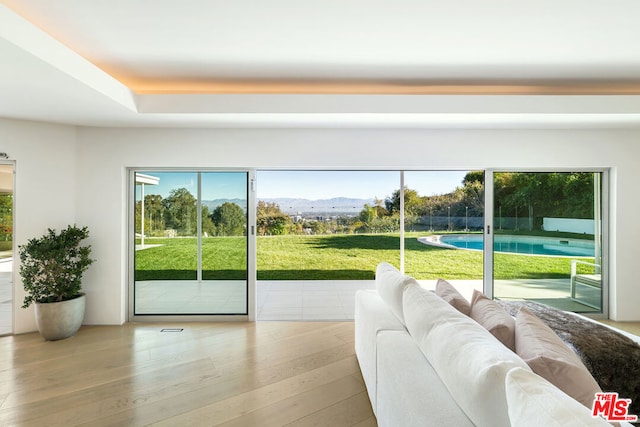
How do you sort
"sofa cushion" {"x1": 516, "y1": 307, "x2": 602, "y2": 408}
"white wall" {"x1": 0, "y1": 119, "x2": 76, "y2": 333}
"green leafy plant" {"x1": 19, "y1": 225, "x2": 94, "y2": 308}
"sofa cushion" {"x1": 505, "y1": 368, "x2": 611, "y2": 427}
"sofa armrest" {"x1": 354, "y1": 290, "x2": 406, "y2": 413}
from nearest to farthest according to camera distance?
"sofa cushion" {"x1": 505, "y1": 368, "x2": 611, "y2": 427} < "sofa cushion" {"x1": 516, "y1": 307, "x2": 602, "y2": 408} < "sofa armrest" {"x1": 354, "y1": 290, "x2": 406, "y2": 413} < "green leafy plant" {"x1": 19, "y1": 225, "x2": 94, "y2": 308} < "white wall" {"x1": 0, "y1": 119, "x2": 76, "y2": 333}

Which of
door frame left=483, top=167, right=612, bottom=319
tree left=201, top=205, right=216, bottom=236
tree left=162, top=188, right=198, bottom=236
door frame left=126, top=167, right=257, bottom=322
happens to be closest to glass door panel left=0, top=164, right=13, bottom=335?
door frame left=126, top=167, right=257, bottom=322

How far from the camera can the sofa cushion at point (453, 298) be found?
1867 mm

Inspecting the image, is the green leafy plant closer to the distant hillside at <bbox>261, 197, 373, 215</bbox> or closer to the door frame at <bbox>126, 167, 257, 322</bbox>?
the door frame at <bbox>126, 167, 257, 322</bbox>

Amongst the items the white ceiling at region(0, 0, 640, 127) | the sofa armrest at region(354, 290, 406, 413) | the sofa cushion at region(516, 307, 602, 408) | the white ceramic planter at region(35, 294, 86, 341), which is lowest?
the white ceramic planter at region(35, 294, 86, 341)

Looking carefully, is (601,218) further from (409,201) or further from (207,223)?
(207,223)

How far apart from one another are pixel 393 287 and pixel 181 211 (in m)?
2.92

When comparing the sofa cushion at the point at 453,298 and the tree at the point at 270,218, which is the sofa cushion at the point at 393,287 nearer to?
the sofa cushion at the point at 453,298

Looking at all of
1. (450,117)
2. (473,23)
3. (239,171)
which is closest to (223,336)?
(239,171)

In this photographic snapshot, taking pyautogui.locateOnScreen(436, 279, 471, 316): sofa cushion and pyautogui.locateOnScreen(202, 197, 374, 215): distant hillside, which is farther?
pyautogui.locateOnScreen(202, 197, 374, 215): distant hillside

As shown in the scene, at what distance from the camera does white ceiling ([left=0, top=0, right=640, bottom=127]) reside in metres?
1.97

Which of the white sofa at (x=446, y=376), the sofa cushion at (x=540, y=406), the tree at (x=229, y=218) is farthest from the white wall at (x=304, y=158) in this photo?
the sofa cushion at (x=540, y=406)

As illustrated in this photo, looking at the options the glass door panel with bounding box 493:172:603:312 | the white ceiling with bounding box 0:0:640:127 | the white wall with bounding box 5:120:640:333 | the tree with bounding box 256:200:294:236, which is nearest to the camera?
the white ceiling with bounding box 0:0:640:127

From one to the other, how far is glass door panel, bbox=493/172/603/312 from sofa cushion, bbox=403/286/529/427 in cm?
285

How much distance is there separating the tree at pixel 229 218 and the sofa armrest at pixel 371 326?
6.27 ft
